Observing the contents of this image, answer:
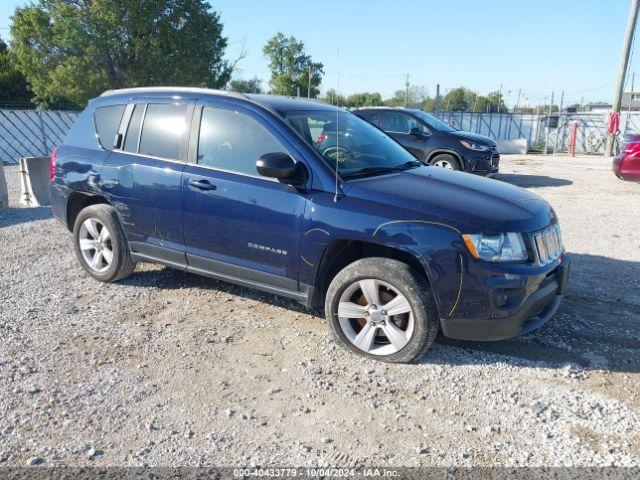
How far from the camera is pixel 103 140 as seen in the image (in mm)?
5102

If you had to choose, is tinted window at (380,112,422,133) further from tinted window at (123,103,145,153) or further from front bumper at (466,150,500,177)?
tinted window at (123,103,145,153)

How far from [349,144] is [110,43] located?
65.2 ft

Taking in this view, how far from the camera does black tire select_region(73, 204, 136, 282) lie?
4.97 metres

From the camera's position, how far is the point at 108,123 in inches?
201

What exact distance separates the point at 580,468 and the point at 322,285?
6.57 feet

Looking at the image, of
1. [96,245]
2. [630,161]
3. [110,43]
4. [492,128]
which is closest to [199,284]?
[96,245]

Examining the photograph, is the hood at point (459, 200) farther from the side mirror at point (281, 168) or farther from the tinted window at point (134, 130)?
the tinted window at point (134, 130)

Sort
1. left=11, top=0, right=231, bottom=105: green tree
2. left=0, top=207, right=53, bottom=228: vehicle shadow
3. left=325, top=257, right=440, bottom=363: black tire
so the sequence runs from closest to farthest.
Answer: left=325, top=257, right=440, bottom=363: black tire
left=0, top=207, right=53, bottom=228: vehicle shadow
left=11, top=0, right=231, bottom=105: green tree

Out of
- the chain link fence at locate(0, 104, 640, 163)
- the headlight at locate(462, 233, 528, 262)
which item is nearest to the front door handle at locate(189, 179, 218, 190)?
the headlight at locate(462, 233, 528, 262)

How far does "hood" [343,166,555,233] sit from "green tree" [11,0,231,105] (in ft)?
65.8

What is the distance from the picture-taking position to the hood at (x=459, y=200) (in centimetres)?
347

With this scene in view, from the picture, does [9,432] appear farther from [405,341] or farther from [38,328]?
[405,341]

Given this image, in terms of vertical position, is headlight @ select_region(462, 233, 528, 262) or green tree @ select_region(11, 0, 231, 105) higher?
green tree @ select_region(11, 0, 231, 105)

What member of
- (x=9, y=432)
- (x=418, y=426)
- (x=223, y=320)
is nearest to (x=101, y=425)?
(x=9, y=432)
